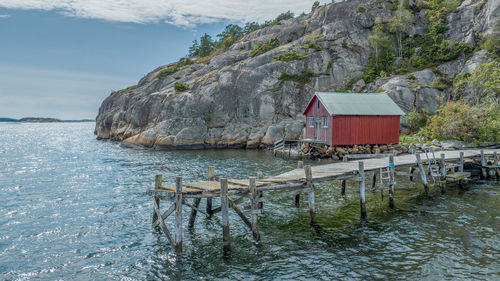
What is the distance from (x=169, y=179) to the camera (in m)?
26.7

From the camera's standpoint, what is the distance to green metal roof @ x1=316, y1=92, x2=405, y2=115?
114 ft

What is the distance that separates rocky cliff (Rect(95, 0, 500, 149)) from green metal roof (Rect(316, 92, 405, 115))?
1091cm

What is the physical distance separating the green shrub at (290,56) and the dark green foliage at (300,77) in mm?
3244

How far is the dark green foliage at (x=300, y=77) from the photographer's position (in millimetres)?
55625

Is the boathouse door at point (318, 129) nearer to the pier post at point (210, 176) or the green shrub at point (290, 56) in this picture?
the green shrub at point (290, 56)

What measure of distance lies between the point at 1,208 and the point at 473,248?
966 inches

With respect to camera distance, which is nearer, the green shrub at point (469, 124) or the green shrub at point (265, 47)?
the green shrub at point (469, 124)

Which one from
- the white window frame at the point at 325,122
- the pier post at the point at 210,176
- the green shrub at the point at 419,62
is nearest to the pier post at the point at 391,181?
the pier post at the point at 210,176

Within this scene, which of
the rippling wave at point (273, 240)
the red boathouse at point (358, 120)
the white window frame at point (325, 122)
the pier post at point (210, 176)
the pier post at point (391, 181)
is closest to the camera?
the rippling wave at point (273, 240)

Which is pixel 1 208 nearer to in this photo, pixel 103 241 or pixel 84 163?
pixel 103 241

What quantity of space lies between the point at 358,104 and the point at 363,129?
3018 mm

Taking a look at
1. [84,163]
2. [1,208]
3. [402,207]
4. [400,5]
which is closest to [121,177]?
[1,208]

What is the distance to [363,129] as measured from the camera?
3481 cm

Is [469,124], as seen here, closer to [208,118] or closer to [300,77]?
[300,77]
